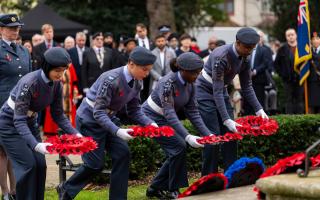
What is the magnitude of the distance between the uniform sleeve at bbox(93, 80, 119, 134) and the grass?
1670mm

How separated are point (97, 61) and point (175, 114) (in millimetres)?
7263

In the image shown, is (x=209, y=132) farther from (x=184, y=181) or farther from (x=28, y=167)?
(x=28, y=167)

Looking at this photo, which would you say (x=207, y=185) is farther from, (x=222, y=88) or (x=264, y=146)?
(x=264, y=146)

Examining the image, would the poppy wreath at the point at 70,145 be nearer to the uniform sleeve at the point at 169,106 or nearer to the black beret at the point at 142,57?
the black beret at the point at 142,57

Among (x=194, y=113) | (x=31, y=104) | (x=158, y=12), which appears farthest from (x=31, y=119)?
(x=158, y=12)

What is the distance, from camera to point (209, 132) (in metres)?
9.68

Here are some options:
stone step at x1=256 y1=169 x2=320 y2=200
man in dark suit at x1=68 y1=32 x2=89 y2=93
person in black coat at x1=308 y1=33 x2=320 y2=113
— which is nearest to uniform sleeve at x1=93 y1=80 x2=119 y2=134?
stone step at x1=256 y1=169 x2=320 y2=200

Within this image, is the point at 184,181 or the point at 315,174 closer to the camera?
the point at 315,174

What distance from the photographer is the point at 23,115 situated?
8.38 m

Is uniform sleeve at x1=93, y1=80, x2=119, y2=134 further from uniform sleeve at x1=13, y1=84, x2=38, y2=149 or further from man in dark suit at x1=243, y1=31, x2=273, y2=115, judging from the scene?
man in dark suit at x1=243, y1=31, x2=273, y2=115

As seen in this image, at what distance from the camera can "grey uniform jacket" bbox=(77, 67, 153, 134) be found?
29.1ft

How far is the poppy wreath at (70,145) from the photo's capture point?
320 inches

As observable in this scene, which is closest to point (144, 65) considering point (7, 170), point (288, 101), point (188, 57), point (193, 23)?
point (188, 57)

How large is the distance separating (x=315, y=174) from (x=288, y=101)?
11511 millimetres
